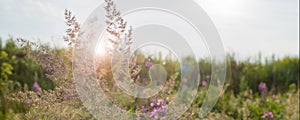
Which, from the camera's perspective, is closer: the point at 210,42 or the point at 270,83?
the point at 210,42

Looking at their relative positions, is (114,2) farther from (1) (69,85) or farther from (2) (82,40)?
(1) (69,85)

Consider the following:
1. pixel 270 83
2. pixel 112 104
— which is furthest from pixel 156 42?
pixel 270 83

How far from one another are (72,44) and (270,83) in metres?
6.36

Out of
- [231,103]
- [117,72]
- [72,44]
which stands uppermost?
[72,44]

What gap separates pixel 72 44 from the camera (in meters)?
1.94

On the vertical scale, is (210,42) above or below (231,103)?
above

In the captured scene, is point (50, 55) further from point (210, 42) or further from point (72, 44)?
point (210, 42)

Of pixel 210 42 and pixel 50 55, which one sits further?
pixel 210 42

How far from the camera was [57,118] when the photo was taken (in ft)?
6.43

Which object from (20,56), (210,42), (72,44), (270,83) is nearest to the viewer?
(72,44)

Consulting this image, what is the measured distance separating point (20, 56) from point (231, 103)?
3.71 m

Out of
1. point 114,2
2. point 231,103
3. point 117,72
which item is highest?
point 114,2

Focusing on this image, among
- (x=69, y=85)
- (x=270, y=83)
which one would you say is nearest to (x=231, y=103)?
(x=270, y=83)

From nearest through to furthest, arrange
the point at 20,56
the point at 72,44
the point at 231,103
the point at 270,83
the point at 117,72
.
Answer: the point at 72,44 < the point at 117,72 < the point at 231,103 < the point at 20,56 < the point at 270,83
